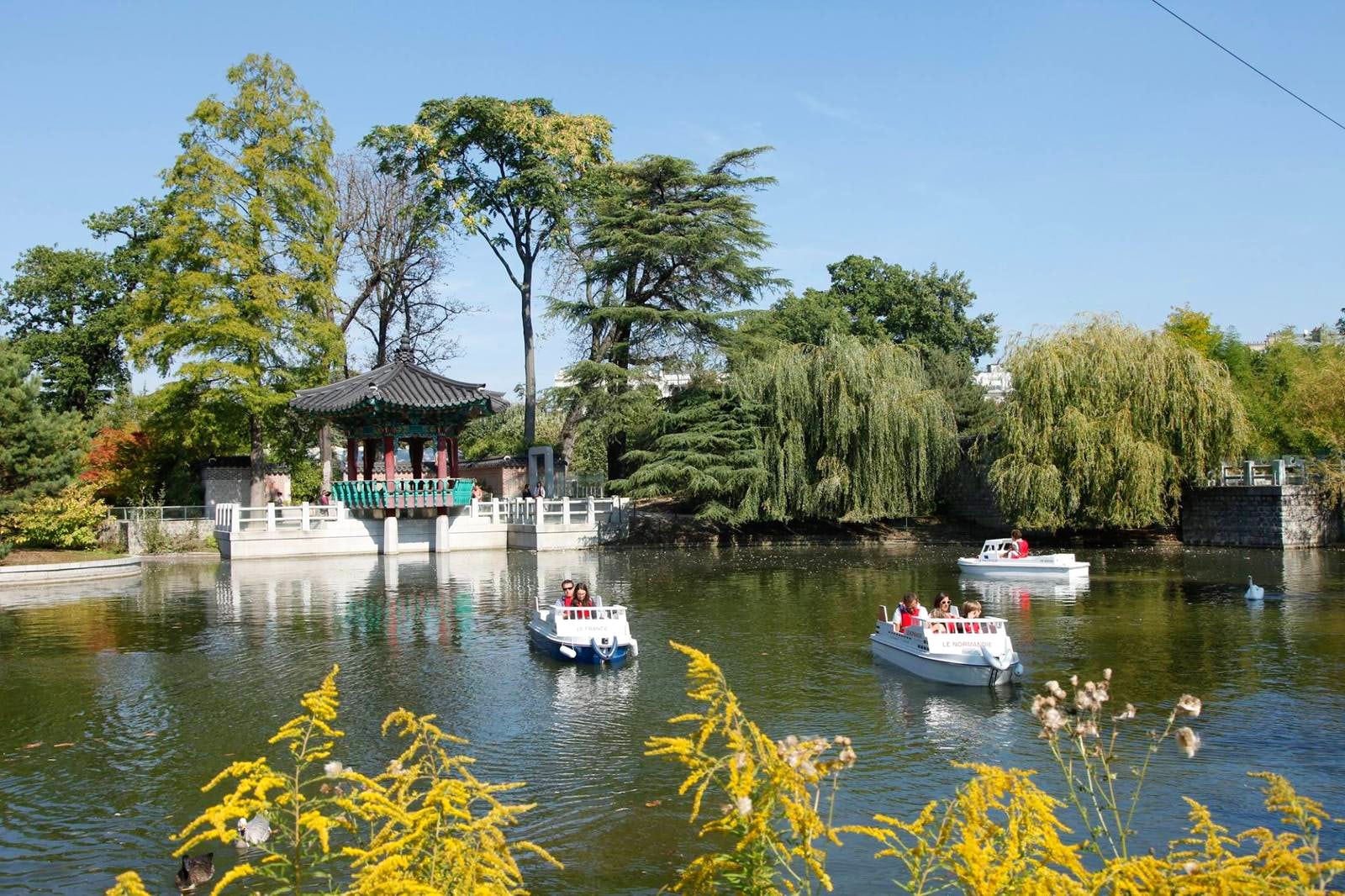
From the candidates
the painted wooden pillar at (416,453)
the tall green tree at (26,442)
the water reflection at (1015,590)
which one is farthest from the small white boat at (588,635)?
the painted wooden pillar at (416,453)

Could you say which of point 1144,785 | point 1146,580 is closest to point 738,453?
point 1146,580

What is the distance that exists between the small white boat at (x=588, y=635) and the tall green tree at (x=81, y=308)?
34.0 m

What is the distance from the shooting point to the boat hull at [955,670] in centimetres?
1485

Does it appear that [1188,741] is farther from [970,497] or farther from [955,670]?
[970,497]

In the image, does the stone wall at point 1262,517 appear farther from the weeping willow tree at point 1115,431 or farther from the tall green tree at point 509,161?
the tall green tree at point 509,161

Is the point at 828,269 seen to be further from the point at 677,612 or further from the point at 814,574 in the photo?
the point at 677,612

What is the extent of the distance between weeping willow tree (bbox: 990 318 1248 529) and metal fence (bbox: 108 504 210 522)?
29.6 meters

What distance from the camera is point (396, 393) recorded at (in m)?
38.3

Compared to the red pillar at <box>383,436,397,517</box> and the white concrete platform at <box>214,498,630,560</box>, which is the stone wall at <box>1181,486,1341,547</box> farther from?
the red pillar at <box>383,436,397,517</box>

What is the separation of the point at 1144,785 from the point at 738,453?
27.8 meters

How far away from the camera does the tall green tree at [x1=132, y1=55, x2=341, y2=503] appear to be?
38.9 m

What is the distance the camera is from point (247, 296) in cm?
3984

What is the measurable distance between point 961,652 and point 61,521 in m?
29.0

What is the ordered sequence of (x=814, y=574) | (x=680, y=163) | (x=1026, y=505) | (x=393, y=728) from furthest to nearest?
(x=680, y=163), (x=1026, y=505), (x=814, y=574), (x=393, y=728)
